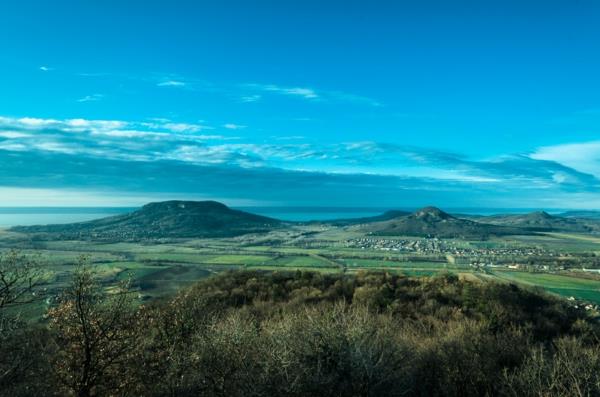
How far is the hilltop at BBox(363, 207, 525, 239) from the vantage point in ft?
410

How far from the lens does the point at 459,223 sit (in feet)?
452

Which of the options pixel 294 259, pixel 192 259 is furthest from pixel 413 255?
pixel 192 259

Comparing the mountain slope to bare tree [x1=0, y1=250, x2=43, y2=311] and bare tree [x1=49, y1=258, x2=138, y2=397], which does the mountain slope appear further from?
bare tree [x1=49, y1=258, x2=138, y2=397]

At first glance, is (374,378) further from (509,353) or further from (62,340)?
(62,340)

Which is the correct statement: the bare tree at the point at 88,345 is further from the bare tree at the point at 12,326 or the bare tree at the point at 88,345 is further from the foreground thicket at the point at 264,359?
the bare tree at the point at 12,326

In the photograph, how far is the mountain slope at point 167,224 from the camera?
4599 inches

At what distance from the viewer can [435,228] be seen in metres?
134

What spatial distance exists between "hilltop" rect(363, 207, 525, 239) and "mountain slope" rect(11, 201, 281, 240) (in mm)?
42384

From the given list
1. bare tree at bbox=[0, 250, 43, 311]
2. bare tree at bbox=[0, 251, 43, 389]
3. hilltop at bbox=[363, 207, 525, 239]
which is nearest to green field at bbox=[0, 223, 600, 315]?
hilltop at bbox=[363, 207, 525, 239]

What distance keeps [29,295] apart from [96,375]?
4603 millimetres

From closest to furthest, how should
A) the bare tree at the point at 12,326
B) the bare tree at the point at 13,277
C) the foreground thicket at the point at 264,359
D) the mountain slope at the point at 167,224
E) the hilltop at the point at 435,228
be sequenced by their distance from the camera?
the bare tree at the point at 12,326 < the bare tree at the point at 13,277 < the foreground thicket at the point at 264,359 < the mountain slope at the point at 167,224 < the hilltop at the point at 435,228

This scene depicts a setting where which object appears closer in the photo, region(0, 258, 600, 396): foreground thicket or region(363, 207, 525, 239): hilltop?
region(0, 258, 600, 396): foreground thicket

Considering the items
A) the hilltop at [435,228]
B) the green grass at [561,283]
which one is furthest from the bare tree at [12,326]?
the hilltop at [435,228]

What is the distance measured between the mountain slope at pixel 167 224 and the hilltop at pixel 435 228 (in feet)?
139
